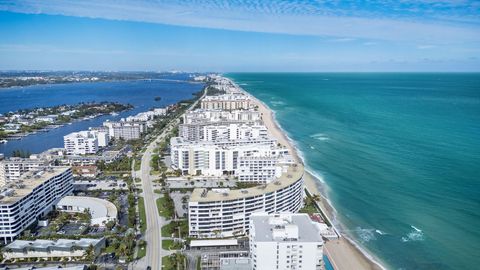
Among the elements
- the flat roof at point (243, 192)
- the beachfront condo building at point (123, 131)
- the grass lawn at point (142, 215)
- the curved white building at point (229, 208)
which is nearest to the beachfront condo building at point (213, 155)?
the grass lawn at point (142, 215)

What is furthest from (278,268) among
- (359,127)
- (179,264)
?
(359,127)

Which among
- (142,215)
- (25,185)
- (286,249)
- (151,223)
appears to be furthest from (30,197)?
(286,249)

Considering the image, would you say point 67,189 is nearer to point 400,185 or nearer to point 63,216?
point 63,216

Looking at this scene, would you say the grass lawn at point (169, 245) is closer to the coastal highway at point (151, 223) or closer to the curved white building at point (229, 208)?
the coastal highway at point (151, 223)

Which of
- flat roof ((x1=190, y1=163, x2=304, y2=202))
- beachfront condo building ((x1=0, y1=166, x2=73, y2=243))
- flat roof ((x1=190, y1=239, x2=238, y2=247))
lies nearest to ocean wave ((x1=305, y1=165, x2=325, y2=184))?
flat roof ((x1=190, y1=163, x2=304, y2=202))

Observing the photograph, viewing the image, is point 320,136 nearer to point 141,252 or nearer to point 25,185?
point 141,252

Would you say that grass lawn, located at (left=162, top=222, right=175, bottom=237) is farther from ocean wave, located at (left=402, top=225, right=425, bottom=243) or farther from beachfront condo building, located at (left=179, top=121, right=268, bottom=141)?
beachfront condo building, located at (left=179, top=121, right=268, bottom=141)
